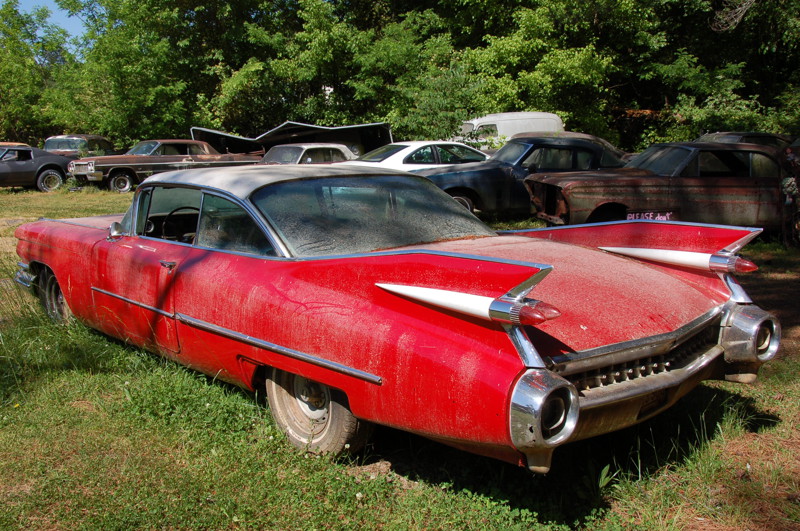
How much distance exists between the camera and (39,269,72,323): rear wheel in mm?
5391

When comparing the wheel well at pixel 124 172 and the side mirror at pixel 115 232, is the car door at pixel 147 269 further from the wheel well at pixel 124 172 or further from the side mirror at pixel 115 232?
the wheel well at pixel 124 172

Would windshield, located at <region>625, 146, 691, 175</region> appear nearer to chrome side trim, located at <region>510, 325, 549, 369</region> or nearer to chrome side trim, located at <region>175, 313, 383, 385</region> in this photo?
chrome side trim, located at <region>175, 313, 383, 385</region>

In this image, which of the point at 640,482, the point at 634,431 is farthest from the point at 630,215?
the point at 640,482

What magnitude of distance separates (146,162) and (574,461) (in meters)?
17.4

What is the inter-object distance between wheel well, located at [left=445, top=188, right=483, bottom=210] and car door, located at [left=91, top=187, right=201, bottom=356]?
20.1 ft

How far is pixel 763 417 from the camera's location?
12.4ft

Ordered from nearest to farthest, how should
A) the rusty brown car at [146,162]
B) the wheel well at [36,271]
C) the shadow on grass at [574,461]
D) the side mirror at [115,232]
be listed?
the shadow on grass at [574,461] → the side mirror at [115,232] → the wheel well at [36,271] → the rusty brown car at [146,162]

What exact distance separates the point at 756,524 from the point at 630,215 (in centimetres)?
606

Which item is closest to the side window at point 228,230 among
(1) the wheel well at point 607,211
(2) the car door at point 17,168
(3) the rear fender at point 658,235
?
(3) the rear fender at point 658,235

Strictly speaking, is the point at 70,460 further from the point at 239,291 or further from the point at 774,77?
the point at 774,77

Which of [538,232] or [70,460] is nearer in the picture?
[70,460]

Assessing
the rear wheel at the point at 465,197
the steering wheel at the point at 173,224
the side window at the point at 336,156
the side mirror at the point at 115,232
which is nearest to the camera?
the side mirror at the point at 115,232

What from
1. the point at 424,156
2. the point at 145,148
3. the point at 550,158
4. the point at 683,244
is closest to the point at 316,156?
the point at 424,156

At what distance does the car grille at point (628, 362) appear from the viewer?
259 centimetres
